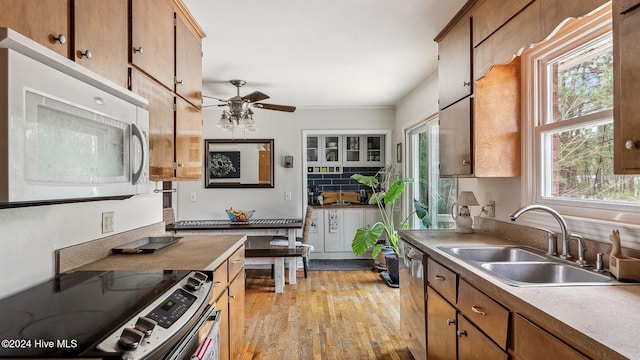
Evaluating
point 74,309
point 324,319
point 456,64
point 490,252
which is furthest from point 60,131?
point 324,319

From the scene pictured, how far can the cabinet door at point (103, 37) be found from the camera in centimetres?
129

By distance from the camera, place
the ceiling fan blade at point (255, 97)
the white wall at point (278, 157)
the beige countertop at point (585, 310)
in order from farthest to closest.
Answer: the white wall at point (278, 157) → the ceiling fan blade at point (255, 97) → the beige countertop at point (585, 310)

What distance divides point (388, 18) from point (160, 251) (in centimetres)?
207

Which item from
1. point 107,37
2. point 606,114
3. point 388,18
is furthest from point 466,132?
point 107,37

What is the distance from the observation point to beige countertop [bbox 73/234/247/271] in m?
1.64

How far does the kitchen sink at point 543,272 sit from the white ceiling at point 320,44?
5.32ft

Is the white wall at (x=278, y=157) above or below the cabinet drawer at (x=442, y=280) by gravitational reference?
above

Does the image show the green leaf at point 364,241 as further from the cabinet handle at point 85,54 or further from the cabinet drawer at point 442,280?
the cabinet handle at point 85,54

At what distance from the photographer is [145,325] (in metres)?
0.98

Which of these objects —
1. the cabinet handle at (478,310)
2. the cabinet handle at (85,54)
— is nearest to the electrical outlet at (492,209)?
the cabinet handle at (478,310)

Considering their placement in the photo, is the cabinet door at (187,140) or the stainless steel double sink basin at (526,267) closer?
the stainless steel double sink basin at (526,267)

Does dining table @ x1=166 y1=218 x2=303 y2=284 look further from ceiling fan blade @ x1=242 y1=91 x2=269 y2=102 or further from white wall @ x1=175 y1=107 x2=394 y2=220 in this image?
ceiling fan blade @ x1=242 y1=91 x2=269 y2=102

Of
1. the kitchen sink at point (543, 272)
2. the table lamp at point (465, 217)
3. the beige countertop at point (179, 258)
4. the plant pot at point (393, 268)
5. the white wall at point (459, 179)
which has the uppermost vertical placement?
the white wall at point (459, 179)

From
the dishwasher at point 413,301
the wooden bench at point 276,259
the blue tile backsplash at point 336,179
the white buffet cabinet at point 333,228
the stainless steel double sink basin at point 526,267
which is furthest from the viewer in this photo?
the blue tile backsplash at point 336,179
